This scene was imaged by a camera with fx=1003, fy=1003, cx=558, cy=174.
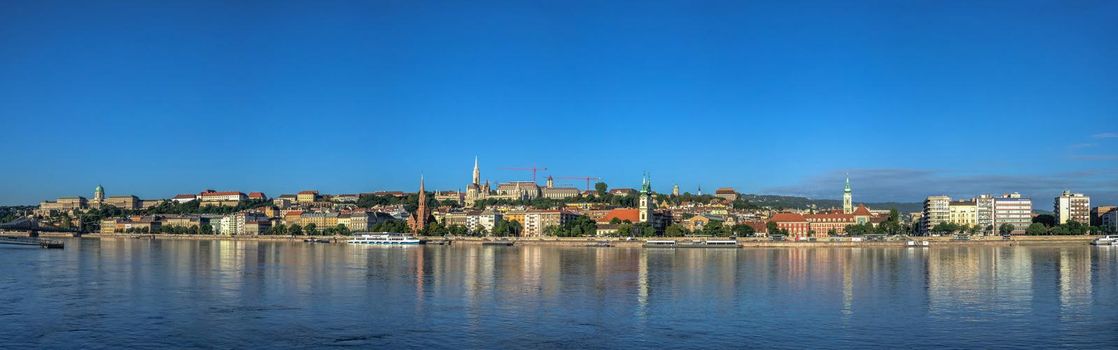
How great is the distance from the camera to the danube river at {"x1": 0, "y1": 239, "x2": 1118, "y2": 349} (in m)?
14.1

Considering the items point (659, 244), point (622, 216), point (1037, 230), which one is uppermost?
point (622, 216)

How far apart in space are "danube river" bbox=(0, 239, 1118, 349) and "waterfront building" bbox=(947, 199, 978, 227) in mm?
49372

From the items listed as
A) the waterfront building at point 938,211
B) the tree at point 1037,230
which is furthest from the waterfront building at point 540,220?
the tree at point 1037,230

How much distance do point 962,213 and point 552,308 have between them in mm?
65847

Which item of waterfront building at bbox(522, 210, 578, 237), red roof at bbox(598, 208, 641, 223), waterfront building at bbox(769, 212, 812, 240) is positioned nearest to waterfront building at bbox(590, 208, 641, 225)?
red roof at bbox(598, 208, 641, 223)

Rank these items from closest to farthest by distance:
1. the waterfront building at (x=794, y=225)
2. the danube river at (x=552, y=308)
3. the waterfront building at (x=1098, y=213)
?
the danube river at (x=552, y=308) < the waterfront building at (x=794, y=225) < the waterfront building at (x=1098, y=213)

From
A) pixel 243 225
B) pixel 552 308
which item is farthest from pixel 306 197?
pixel 552 308

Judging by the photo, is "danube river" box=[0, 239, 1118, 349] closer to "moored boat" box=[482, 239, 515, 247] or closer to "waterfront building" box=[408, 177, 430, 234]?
"moored boat" box=[482, 239, 515, 247]

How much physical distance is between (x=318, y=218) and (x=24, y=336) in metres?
73.2

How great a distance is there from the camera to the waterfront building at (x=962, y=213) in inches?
2965

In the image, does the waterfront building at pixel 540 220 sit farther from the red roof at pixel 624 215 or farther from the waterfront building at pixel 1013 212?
the waterfront building at pixel 1013 212

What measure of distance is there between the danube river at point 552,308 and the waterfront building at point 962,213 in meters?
49.4

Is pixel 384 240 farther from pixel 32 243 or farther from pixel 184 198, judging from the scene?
pixel 184 198

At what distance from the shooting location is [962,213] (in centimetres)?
7600
